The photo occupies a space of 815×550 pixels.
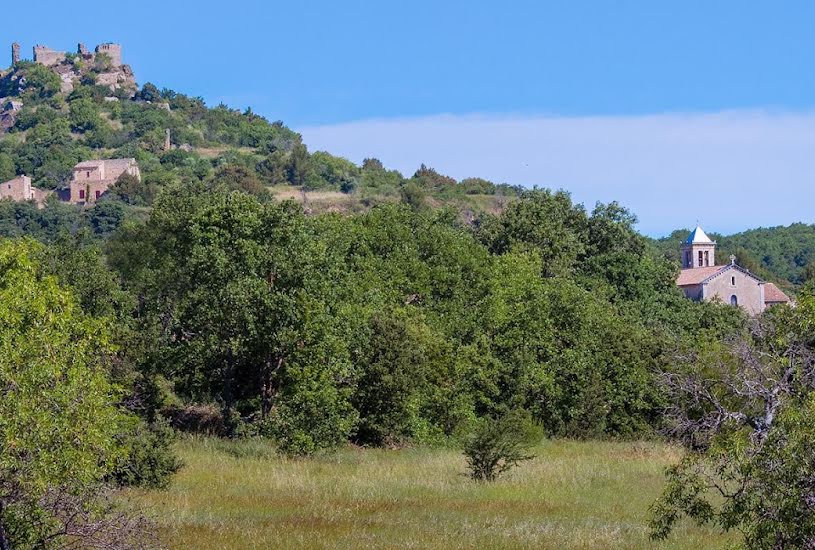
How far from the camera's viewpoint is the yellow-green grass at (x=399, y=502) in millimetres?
19328

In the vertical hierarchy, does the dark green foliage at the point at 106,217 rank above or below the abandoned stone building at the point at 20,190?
below

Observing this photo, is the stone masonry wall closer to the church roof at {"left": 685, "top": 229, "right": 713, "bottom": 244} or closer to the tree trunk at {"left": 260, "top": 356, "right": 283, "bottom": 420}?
the church roof at {"left": 685, "top": 229, "right": 713, "bottom": 244}

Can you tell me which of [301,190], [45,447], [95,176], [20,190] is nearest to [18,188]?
[20,190]

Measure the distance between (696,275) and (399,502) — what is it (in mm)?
95096

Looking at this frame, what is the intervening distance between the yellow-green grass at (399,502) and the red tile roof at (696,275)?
3178 inches

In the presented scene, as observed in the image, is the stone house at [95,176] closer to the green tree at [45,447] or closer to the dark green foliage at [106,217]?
the dark green foliage at [106,217]

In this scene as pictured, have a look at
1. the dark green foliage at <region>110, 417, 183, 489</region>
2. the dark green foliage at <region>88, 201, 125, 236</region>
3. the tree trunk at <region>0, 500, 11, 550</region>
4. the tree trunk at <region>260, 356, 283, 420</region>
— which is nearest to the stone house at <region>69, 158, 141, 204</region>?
the dark green foliage at <region>88, 201, 125, 236</region>

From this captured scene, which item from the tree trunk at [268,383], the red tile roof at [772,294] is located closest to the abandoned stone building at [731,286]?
the red tile roof at [772,294]

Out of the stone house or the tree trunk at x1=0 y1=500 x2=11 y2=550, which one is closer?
the tree trunk at x1=0 y1=500 x2=11 y2=550

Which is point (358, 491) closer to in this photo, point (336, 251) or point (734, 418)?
point (734, 418)

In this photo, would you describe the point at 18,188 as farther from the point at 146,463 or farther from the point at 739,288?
the point at 146,463

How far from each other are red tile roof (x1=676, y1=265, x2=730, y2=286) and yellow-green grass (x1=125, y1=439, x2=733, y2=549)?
80710 millimetres

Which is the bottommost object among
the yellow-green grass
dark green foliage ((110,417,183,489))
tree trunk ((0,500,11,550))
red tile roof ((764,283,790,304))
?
the yellow-green grass

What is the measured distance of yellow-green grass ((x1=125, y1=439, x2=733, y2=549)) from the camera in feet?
63.4
